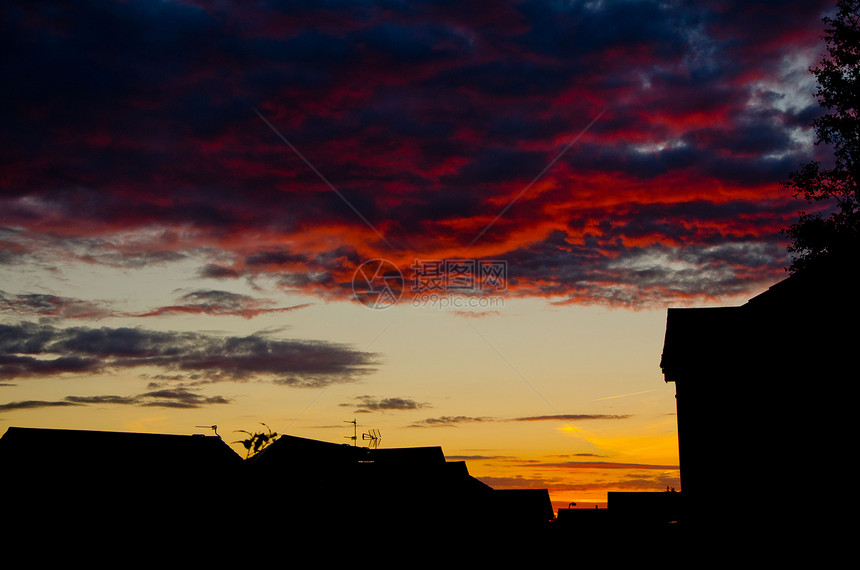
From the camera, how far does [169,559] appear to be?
3809 centimetres

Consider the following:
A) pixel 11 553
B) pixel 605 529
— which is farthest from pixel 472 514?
pixel 11 553

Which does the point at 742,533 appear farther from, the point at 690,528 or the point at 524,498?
the point at 524,498

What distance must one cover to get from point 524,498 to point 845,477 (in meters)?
54.0

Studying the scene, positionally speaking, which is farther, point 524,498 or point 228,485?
point 524,498

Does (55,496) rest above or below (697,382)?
below

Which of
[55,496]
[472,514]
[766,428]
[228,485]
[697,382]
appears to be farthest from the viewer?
[472,514]

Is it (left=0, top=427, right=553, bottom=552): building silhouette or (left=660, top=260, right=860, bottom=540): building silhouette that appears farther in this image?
(left=0, top=427, right=553, bottom=552): building silhouette

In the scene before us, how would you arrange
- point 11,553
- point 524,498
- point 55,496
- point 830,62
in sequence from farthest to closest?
point 524,498 < point 55,496 < point 11,553 < point 830,62

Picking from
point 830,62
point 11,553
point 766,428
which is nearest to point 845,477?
point 766,428

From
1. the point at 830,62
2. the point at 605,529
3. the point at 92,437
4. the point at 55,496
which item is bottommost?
the point at 605,529

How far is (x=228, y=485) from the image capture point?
4475 cm

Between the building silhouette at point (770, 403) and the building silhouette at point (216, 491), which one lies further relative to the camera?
the building silhouette at point (216, 491)

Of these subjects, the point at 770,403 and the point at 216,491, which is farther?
the point at 216,491

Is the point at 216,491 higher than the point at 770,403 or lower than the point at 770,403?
lower
